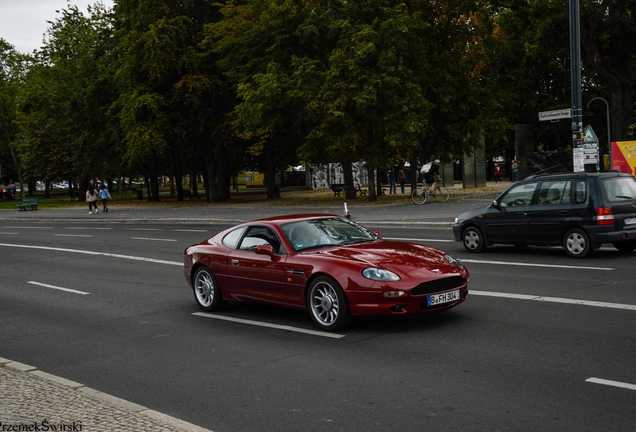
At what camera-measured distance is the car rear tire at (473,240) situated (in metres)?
16.4

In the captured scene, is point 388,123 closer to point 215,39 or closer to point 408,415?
point 215,39

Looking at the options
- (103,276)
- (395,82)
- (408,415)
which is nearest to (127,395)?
(408,415)

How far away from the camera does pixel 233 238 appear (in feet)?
35.0

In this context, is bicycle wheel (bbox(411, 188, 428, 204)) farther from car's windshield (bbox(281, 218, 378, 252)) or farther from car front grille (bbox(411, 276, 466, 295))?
car front grille (bbox(411, 276, 466, 295))

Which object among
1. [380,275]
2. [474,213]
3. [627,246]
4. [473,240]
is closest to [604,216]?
[627,246]

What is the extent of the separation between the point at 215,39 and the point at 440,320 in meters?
42.1

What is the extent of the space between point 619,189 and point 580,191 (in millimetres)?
733

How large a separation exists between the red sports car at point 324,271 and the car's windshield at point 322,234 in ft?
0.04

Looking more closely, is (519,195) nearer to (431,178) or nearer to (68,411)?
(68,411)

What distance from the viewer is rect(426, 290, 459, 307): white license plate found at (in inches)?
338

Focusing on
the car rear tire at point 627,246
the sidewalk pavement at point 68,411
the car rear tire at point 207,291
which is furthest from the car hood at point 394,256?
Result: the car rear tire at point 627,246

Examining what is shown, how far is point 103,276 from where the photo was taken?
15.9m

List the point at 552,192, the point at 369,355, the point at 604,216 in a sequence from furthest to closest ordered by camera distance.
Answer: the point at 552,192
the point at 604,216
the point at 369,355

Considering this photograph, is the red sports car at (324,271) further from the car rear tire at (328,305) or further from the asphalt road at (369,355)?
the asphalt road at (369,355)
